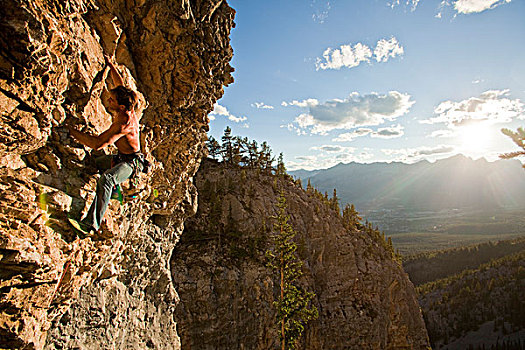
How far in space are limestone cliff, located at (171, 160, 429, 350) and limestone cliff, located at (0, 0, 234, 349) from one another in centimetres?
1990

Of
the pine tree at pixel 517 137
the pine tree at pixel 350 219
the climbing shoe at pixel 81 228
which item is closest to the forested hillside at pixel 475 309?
the pine tree at pixel 350 219

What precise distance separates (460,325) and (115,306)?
15361 centimetres

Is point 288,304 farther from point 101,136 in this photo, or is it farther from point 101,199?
point 101,136

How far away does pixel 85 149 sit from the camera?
17.0ft

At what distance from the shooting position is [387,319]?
125 ft

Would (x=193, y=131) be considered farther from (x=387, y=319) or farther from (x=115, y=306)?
(x=387, y=319)

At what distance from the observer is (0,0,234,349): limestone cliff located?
3746 millimetres

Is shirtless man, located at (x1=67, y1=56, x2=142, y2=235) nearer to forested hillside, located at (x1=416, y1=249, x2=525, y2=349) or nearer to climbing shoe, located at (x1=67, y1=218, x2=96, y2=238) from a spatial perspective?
climbing shoe, located at (x1=67, y1=218, x2=96, y2=238)

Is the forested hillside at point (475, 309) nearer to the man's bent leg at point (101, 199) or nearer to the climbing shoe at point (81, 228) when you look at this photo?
the climbing shoe at point (81, 228)

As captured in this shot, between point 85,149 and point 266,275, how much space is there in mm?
28831

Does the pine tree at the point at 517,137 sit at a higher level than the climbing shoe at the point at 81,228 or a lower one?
higher

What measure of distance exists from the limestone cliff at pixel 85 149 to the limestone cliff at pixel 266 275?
19903mm

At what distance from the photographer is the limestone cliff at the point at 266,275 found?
27781 mm

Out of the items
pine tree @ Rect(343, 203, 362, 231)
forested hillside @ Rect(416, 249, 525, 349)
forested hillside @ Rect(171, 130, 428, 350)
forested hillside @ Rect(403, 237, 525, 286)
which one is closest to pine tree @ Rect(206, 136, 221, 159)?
forested hillside @ Rect(171, 130, 428, 350)
